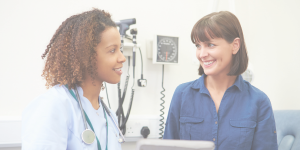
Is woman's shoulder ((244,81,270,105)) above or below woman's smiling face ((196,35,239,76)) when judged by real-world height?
below

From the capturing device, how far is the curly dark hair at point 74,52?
821 millimetres

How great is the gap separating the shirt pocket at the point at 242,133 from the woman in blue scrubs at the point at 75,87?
1.68 ft

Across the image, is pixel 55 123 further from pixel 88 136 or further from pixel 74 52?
pixel 74 52

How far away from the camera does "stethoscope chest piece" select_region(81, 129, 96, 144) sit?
757 millimetres

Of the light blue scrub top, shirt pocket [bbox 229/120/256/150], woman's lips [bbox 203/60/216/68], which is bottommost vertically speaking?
shirt pocket [bbox 229/120/256/150]

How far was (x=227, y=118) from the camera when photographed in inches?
42.3

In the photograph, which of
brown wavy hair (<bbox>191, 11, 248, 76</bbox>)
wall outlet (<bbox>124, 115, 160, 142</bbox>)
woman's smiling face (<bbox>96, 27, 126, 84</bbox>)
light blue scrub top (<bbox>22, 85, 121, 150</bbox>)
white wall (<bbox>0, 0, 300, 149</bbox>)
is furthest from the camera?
wall outlet (<bbox>124, 115, 160, 142</bbox>)

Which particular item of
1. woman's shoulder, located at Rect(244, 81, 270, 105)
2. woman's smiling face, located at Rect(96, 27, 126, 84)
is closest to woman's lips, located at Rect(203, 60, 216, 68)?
woman's shoulder, located at Rect(244, 81, 270, 105)

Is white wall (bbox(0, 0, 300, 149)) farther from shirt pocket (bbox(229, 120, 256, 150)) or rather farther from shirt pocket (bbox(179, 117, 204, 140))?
shirt pocket (bbox(229, 120, 256, 150))

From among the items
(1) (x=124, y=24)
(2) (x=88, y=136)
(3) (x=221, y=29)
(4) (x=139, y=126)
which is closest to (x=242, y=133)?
(3) (x=221, y=29)

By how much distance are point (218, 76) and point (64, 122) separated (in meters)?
0.74

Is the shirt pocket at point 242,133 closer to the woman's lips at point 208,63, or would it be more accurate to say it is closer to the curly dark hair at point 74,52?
the woman's lips at point 208,63

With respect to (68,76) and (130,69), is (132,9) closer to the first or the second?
(130,69)

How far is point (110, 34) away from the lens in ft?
2.94
